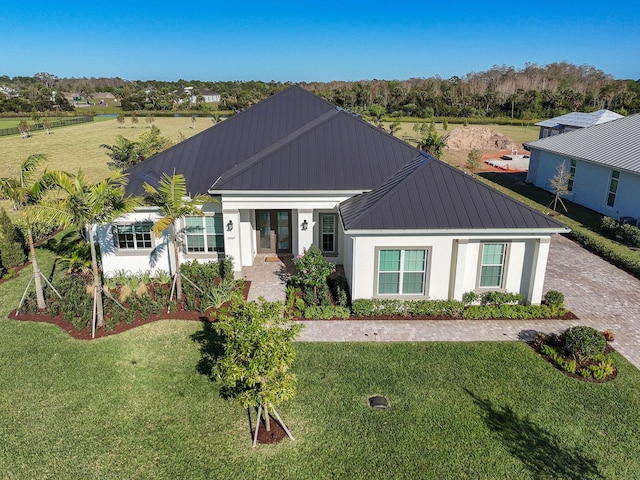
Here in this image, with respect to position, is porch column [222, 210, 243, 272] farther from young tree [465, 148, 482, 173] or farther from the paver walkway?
young tree [465, 148, 482, 173]

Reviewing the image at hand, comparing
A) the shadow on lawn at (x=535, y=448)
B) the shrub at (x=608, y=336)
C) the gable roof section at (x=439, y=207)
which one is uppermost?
the gable roof section at (x=439, y=207)

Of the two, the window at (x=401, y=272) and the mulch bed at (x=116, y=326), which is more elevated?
the window at (x=401, y=272)

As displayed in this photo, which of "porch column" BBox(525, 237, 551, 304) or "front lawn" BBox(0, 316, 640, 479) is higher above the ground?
"porch column" BBox(525, 237, 551, 304)

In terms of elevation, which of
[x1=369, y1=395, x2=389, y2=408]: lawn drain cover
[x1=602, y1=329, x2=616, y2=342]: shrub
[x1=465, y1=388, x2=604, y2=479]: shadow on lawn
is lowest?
[x1=465, y1=388, x2=604, y2=479]: shadow on lawn

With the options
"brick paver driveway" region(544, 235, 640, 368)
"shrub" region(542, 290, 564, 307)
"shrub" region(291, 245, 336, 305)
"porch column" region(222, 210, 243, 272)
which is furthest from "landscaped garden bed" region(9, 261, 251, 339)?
"brick paver driveway" region(544, 235, 640, 368)

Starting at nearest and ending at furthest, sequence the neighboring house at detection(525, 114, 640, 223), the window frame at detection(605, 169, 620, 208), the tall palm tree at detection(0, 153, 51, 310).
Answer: the tall palm tree at detection(0, 153, 51, 310) < the neighboring house at detection(525, 114, 640, 223) < the window frame at detection(605, 169, 620, 208)

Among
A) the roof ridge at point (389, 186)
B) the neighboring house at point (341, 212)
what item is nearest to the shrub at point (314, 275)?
the neighboring house at point (341, 212)

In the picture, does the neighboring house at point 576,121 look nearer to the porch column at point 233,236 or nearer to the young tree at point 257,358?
the porch column at point 233,236
